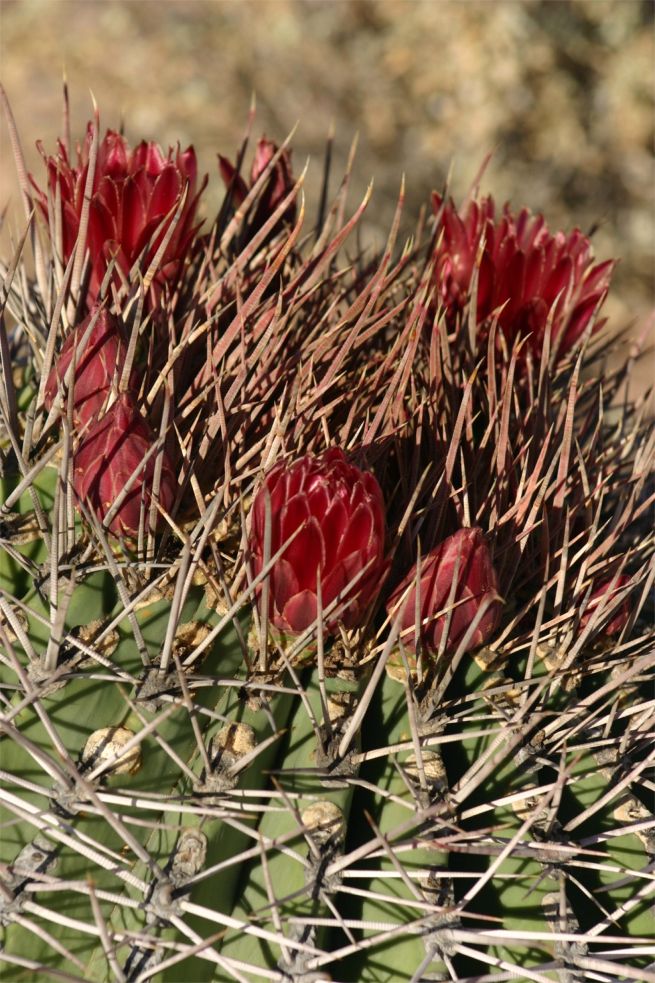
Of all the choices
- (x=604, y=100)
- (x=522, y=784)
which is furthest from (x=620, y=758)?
(x=604, y=100)

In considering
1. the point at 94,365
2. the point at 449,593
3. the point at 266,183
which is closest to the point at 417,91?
the point at 266,183

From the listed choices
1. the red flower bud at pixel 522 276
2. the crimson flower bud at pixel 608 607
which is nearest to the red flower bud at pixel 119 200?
the red flower bud at pixel 522 276

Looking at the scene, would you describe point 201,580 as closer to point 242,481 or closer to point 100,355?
point 242,481

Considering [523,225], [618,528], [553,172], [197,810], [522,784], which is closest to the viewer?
[197,810]

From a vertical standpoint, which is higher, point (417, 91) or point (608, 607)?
point (417, 91)

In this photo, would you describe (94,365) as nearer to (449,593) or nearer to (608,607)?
(449,593)

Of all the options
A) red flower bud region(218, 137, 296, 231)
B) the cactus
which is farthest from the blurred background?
the cactus

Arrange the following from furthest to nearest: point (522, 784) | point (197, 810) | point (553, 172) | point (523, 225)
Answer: point (553, 172), point (523, 225), point (522, 784), point (197, 810)
